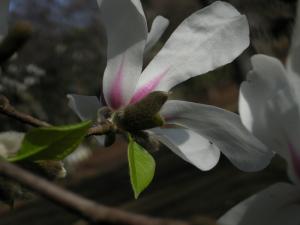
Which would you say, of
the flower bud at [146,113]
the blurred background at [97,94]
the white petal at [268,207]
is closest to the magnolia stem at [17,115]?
the flower bud at [146,113]

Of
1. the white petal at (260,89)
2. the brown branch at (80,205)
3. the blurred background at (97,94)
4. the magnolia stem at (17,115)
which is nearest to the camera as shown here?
the brown branch at (80,205)

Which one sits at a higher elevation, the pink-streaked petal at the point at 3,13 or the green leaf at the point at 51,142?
the pink-streaked petal at the point at 3,13

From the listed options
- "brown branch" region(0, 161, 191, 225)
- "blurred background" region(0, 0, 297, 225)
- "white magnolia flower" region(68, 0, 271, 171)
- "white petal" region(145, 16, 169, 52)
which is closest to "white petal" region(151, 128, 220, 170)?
"white magnolia flower" region(68, 0, 271, 171)

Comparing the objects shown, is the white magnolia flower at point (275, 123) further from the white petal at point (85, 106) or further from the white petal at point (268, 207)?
the white petal at point (85, 106)

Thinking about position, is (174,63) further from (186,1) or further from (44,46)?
(186,1)

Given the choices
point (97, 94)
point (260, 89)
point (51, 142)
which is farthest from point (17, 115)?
point (97, 94)

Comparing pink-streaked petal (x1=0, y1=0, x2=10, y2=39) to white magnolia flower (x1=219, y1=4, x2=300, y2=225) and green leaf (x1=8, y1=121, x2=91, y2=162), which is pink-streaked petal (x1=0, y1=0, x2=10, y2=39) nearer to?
green leaf (x1=8, y1=121, x2=91, y2=162)
